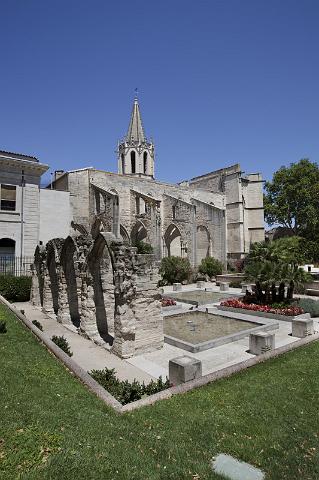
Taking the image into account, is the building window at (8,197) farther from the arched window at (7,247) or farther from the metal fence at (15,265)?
the metal fence at (15,265)

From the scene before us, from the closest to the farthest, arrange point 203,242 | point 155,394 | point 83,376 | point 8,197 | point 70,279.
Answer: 1. point 155,394
2. point 83,376
3. point 70,279
4. point 8,197
5. point 203,242

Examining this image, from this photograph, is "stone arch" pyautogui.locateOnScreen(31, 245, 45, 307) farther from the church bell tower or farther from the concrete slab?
the church bell tower

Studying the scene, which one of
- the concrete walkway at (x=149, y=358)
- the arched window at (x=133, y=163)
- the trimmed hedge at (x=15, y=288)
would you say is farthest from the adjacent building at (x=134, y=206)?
the concrete walkway at (x=149, y=358)

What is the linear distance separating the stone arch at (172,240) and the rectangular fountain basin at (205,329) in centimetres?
2058

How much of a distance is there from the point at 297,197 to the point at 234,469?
38.1 metres

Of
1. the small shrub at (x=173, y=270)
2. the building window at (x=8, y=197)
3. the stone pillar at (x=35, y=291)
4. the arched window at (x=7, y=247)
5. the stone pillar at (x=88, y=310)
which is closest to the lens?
the stone pillar at (x=88, y=310)

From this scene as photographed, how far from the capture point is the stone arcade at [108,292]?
31.9 ft

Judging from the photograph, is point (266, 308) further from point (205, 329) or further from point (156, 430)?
point (156, 430)

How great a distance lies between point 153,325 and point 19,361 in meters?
4.18

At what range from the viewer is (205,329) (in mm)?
13039

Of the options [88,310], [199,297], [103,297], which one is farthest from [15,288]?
[199,297]

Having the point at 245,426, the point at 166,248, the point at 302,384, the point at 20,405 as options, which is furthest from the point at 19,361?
the point at 166,248

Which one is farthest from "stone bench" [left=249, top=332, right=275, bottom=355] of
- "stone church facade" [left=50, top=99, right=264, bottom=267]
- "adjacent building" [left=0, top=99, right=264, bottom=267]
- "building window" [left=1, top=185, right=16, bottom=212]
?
"building window" [left=1, top=185, right=16, bottom=212]

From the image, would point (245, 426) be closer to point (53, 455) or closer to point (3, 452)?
point (53, 455)
